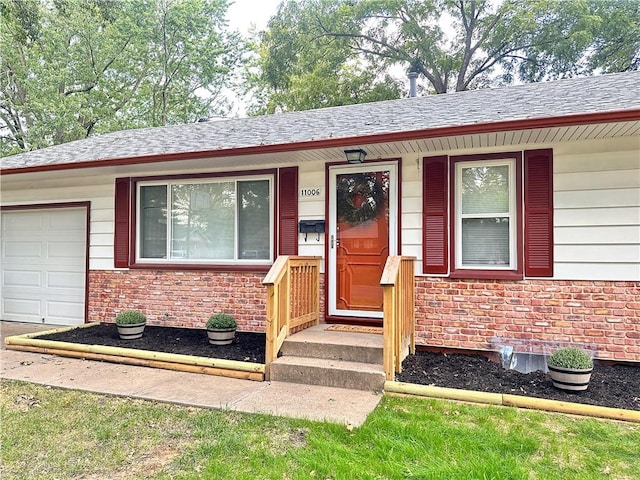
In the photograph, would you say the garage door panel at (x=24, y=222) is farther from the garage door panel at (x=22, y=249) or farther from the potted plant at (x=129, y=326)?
the potted plant at (x=129, y=326)

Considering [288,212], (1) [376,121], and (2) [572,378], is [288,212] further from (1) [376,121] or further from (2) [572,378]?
(2) [572,378]

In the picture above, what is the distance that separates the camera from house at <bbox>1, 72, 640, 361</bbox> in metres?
4.61

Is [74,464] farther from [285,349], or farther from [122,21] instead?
[122,21]

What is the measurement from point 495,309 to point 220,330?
133 inches

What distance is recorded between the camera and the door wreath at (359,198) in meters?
5.60

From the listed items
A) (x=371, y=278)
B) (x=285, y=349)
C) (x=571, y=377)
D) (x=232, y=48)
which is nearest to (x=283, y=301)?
(x=285, y=349)

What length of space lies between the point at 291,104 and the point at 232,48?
420 centimetres

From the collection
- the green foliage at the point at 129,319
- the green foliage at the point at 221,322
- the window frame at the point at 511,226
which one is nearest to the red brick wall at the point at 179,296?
the green foliage at the point at 221,322

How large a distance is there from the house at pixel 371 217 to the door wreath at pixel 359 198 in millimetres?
19

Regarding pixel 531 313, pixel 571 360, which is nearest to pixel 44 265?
pixel 531 313

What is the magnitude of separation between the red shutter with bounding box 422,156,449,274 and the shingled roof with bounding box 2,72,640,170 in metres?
0.56

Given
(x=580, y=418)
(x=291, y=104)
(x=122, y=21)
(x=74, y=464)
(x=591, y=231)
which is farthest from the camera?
(x=291, y=104)

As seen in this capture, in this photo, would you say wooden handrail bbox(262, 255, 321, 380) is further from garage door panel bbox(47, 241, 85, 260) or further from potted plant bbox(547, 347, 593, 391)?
garage door panel bbox(47, 241, 85, 260)

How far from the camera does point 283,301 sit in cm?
470
